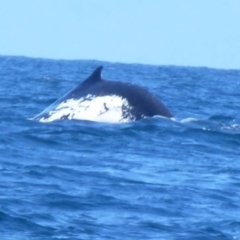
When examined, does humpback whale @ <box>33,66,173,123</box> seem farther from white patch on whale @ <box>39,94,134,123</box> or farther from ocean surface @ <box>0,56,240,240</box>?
ocean surface @ <box>0,56,240,240</box>

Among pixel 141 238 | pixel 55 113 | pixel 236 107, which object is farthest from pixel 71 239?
pixel 236 107

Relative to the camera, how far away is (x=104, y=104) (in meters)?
20.1

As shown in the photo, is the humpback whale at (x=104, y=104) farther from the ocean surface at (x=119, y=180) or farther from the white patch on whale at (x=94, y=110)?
the ocean surface at (x=119, y=180)

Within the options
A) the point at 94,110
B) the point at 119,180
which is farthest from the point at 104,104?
the point at 119,180

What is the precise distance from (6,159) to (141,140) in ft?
11.9

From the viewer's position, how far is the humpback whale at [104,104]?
2006cm

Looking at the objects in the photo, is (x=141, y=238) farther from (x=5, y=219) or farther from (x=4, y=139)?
(x=4, y=139)

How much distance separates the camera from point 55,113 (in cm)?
2022

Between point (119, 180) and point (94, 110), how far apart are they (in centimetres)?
645

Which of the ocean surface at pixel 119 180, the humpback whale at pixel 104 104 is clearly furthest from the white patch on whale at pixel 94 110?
the ocean surface at pixel 119 180

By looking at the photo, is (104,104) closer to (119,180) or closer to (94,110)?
(94,110)

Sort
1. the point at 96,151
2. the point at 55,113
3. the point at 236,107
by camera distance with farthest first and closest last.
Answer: the point at 236,107 → the point at 55,113 → the point at 96,151

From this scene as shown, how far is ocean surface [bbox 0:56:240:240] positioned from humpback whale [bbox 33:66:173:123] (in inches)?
11.6

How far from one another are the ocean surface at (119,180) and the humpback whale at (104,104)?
29 cm
